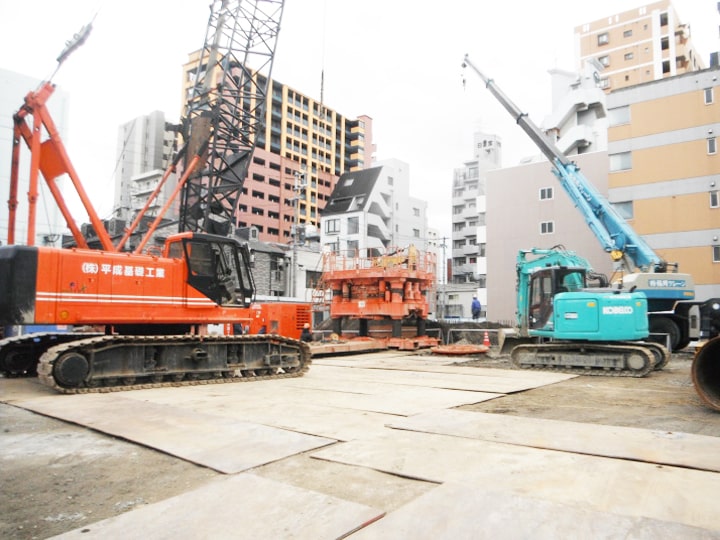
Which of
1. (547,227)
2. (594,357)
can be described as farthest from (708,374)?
(547,227)

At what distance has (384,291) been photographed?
18625 millimetres

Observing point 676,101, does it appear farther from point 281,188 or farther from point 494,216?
point 281,188

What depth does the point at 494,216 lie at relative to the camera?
117 ft

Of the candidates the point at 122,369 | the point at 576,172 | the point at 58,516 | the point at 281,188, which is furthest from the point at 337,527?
the point at 281,188

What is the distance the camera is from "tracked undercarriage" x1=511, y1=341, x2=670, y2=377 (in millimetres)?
11188

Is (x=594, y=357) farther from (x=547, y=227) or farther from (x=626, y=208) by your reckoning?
(x=547, y=227)

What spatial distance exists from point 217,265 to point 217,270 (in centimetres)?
10

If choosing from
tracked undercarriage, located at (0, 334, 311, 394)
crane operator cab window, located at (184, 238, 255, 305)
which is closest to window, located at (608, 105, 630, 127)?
tracked undercarriage, located at (0, 334, 311, 394)

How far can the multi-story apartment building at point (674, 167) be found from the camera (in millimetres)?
24562

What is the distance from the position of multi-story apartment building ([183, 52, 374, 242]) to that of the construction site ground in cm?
6258

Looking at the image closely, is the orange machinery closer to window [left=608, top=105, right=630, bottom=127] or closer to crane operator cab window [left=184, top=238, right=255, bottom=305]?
crane operator cab window [left=184, top=238, right=255, bottom=305]

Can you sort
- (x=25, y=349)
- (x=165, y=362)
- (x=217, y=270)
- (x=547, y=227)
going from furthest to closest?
(x=547, y=227), (x=217, y=270), (x=25, y=349), (x=165, y=362)

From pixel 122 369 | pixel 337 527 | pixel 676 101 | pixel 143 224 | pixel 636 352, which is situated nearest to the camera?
pixel 337 527

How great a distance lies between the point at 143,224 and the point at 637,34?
64.1m
